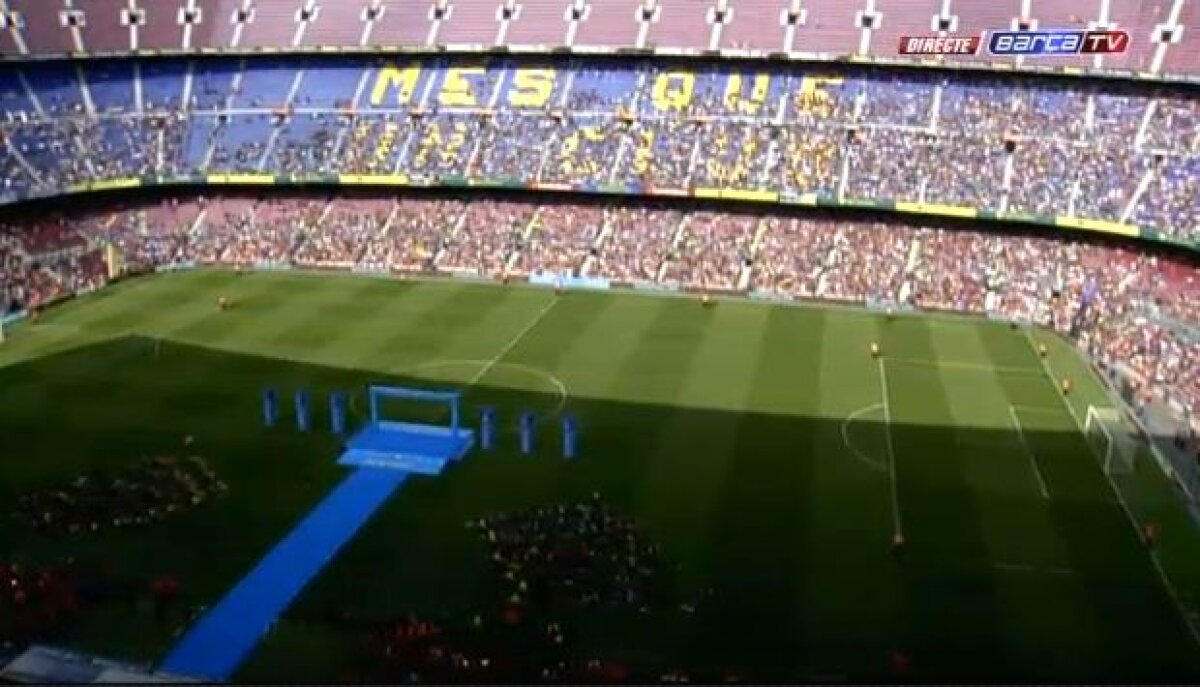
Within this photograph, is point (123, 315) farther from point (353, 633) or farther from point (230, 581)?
point (353, 633)

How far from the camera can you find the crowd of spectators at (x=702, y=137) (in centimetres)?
5462

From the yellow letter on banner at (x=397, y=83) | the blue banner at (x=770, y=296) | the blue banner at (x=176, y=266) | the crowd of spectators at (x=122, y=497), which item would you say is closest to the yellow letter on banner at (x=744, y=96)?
the blue banner at (x=770, y=296)

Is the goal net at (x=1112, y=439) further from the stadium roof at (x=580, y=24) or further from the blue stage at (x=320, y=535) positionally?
the stadium roof at (x=580, y=24)

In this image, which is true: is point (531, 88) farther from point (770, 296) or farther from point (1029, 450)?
point (1029, 450)

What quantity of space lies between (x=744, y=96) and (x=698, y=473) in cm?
3280

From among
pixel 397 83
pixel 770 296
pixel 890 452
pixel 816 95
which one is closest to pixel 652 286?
pixel 770 296

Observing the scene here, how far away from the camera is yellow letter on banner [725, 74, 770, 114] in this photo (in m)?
62.0

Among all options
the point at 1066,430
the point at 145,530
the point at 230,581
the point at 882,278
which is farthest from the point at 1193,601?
the point at 882,278

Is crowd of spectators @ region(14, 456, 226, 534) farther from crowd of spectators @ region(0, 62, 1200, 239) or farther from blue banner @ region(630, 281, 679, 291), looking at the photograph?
crowd of spectators @ region(0, 62, 1200, 239)

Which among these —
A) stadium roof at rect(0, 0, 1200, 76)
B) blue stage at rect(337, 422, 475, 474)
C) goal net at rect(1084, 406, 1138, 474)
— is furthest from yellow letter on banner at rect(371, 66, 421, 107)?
goal net at rect(1084, 406, 1138, 474)

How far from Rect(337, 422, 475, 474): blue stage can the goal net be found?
18.9 metres

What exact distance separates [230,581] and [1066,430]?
25.9 meters

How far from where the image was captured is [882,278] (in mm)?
55562

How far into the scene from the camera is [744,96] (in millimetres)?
62562
